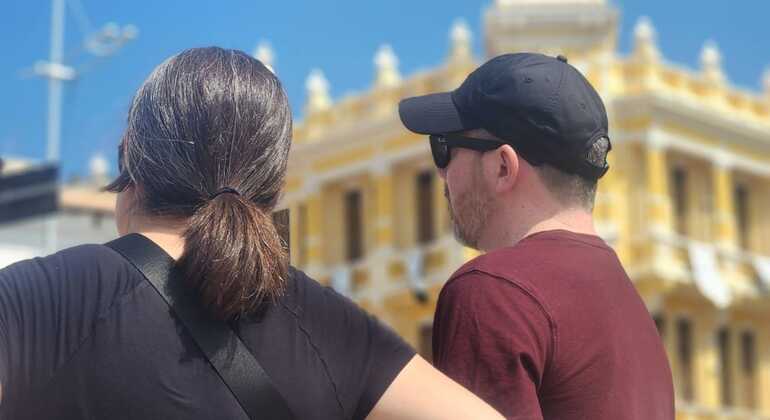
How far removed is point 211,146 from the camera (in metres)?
2.62

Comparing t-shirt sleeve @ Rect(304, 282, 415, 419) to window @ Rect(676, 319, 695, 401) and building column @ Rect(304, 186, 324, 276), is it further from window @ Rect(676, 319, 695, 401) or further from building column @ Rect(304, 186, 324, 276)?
building column @ Rect(304, 186, 324, 276)

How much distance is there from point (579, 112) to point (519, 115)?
14cm

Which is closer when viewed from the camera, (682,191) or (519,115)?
(519,115)

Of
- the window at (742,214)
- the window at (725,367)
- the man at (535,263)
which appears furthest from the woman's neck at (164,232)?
the window at (742,214)

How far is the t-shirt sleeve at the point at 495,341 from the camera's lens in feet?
9.17

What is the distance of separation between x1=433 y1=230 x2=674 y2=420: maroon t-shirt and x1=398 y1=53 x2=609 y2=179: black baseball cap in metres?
0.19

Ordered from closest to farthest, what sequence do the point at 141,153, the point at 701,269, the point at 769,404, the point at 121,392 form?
the point at 121,392, the point at 141,153, the point at 701,269, the point at 769,404

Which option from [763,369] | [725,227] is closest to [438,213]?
[725,227]

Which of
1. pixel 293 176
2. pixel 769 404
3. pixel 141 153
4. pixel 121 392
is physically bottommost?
pixel 769 404

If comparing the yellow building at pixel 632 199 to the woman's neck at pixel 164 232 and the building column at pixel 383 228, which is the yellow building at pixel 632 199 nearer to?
the building column at pixel 383 228

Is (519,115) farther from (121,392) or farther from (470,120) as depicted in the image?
(121,392)

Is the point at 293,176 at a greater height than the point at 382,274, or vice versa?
the point at 293,176

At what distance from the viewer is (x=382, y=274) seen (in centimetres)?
2912

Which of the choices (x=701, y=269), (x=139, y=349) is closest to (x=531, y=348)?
(x=139, y=349)
